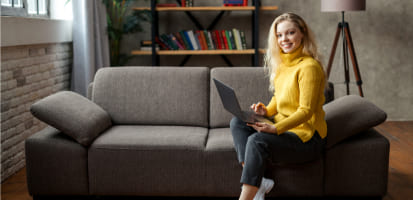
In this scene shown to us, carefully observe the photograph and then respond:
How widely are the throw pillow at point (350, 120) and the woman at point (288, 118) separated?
0.08 metres

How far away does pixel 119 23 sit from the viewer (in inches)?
173

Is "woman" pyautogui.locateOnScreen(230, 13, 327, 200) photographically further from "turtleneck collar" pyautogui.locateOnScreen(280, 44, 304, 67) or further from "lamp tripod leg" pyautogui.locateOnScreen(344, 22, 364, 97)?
"lamp tripod leg" pyautogui.locateOnScreen(344, 22, 364, 97)

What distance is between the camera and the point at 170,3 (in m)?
4.62

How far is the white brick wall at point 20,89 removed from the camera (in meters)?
2.80

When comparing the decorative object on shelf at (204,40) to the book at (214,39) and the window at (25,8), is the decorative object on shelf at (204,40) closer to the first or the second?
the book at (214,39)

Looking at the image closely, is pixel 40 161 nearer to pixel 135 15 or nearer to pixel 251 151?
pixel 251 151

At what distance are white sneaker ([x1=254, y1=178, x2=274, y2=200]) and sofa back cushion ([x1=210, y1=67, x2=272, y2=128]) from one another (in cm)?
67

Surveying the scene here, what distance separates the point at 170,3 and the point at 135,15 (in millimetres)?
471

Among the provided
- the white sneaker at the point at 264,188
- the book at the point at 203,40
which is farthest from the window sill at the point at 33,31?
the white sneaker at the point at 264,188

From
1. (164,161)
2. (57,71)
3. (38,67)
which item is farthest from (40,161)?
(57,71)

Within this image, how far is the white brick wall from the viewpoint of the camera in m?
2.80

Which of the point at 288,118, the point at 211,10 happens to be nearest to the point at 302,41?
the point at 288,118

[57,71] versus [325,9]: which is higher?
[325,9]

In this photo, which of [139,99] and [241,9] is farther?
[241,9]
